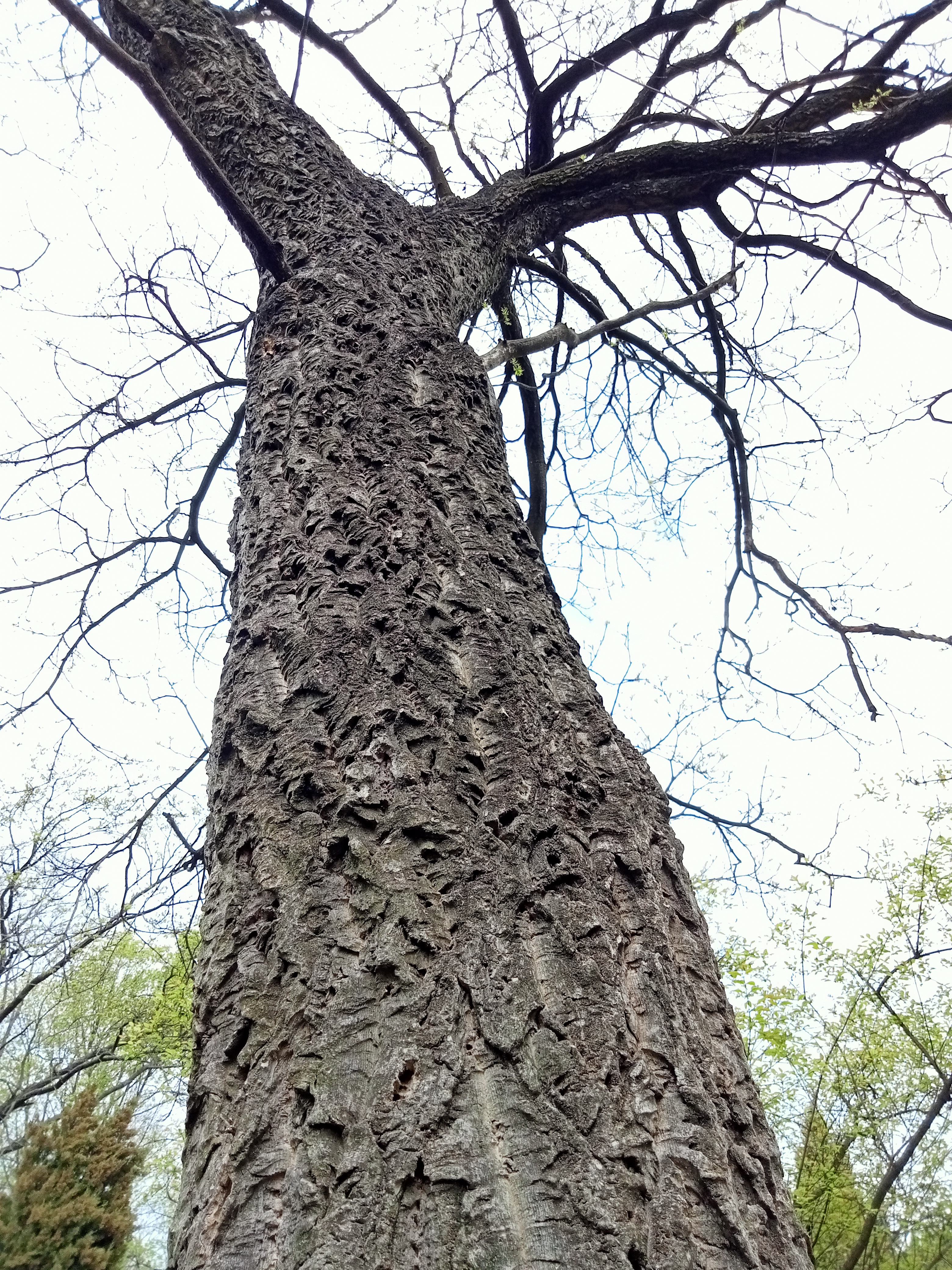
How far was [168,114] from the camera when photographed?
1.76 m

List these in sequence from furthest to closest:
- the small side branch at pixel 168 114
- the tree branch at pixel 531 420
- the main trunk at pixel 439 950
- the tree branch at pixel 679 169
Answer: the tree branch at pixel 531 420
the tree branch at pixel 679 169
the small side branch at pixel 168 114
the main trunk at pixel 439 950

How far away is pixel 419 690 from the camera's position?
1080 mm

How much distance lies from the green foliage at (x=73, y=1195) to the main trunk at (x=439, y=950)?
438 inches

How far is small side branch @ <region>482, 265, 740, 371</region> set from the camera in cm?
243

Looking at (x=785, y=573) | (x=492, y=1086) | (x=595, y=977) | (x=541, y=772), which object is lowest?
(x=492, y=1086)

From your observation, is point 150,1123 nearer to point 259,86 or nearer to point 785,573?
point 785,573

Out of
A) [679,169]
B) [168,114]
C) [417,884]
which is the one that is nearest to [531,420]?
[679,169]

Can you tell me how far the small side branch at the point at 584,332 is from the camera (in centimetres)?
243

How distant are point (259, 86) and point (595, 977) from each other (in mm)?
2968

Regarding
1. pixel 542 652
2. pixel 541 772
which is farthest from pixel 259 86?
pixel 541 772

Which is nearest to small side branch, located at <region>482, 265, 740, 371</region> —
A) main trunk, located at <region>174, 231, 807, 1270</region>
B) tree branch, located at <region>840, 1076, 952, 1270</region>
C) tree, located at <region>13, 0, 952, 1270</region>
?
tree, located at <region>13, 0, 952, 1270</region>

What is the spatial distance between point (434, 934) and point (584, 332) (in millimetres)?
2224

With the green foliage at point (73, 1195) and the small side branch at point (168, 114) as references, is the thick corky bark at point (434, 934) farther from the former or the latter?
the green foliage at point (73, 1195)

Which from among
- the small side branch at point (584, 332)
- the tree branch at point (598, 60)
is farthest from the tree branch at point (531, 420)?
the small side branch at point (584, 332)
